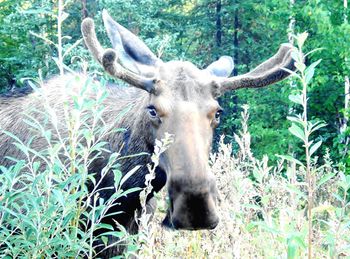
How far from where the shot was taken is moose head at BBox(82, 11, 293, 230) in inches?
159

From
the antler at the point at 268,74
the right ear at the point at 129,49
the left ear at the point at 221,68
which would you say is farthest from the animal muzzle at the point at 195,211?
the left ear at the point at 221,68

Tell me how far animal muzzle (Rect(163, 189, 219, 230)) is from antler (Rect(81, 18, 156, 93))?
42.4 inches

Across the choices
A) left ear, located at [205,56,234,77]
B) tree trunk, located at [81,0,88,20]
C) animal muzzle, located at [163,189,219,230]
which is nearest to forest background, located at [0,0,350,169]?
tree trunk, located at [81,0,88,20]

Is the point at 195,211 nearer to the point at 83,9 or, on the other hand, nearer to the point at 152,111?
the point at 152,111

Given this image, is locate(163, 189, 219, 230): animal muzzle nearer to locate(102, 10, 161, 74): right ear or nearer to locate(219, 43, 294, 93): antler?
locate(219, 43, 294, 93): antler

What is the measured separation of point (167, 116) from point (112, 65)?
0.61 m

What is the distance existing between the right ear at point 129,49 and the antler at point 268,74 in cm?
63

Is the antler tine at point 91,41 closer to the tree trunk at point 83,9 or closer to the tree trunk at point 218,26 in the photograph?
the tree trunk at point 83,9

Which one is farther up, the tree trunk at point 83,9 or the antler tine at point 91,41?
the tree trunk at point 83,9

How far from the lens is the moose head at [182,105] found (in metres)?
4.05

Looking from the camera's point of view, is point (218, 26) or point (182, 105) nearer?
point (182, 105)

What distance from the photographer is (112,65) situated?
4.90 m

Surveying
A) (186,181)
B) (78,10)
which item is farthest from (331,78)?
(186,181)

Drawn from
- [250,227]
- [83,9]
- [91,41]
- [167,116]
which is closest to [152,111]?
[167,116]
